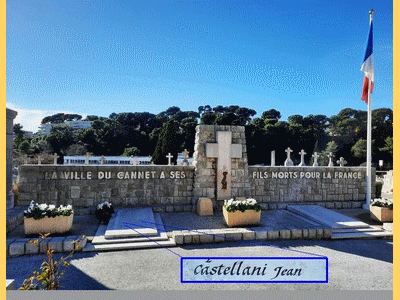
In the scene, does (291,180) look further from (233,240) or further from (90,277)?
(90,277)

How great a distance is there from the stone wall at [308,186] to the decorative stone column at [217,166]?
82cm

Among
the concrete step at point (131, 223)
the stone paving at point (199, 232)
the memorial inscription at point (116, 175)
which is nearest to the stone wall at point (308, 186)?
the stone paving at point (199, 232)

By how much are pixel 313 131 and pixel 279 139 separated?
20.0ft

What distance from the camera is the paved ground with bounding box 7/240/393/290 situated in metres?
3.98

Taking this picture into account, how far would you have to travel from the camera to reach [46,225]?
597 cm

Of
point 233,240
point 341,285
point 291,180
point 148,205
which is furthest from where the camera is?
point 291,180

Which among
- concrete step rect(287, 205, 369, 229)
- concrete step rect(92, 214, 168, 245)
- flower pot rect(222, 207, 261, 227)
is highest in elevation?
flower pot rect(222, 207, 261, 227)

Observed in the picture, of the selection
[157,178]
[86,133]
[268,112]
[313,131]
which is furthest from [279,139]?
[157,178]

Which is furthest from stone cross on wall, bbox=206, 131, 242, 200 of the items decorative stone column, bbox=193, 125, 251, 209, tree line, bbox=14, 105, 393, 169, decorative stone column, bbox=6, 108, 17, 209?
tree line, bbox=14, 105, 393, 169

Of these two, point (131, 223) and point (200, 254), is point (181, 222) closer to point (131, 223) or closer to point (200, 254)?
point (131, 223)

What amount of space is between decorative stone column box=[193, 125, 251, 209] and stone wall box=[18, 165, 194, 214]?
45 centimetres

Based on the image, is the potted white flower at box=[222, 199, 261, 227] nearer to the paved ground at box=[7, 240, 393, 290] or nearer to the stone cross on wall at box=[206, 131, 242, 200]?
the paved ground at box=[7, 240, 393, 290]

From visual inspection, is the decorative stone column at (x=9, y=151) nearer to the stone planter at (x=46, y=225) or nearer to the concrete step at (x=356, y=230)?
the stone planter at (x=46, y=225)

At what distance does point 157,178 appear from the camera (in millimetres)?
8930
